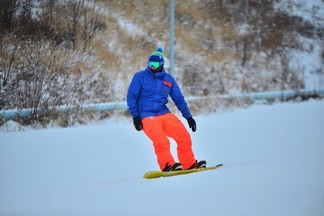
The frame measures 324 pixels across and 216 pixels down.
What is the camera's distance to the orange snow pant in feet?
19.1

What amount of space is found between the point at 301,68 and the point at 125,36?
5.99 meters

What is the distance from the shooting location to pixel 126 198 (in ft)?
15.3

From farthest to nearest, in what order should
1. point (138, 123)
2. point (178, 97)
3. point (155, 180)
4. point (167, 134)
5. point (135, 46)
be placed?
1. point (135, 46)
2. point (178, 97)
3. point (167, 134)
4. point (138, 123)
5. point (155, 180)

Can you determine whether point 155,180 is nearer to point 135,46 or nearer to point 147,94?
point 147,94

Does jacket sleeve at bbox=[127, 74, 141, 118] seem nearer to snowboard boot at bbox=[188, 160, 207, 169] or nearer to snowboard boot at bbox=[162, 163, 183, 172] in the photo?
snowboard boot at bbox=[162, 163, 183, 172]

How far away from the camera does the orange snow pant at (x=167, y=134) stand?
5.81m

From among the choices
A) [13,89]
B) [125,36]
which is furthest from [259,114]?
[13,89]

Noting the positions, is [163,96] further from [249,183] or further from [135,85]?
[249,183]

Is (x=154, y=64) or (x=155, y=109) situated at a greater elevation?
(x=154, y=64)

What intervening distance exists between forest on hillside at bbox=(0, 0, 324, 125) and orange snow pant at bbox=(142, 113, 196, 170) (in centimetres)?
452

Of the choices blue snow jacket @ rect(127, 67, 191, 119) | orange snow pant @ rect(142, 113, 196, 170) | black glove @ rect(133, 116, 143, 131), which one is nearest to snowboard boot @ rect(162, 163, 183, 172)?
orange snow pant @ rect(142, 113, 196, 170)

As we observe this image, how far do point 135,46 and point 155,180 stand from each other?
Result: 9.19m

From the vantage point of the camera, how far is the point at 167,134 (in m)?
6.14

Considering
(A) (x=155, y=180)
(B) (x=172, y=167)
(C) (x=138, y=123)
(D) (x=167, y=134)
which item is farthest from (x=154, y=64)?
(A) (x=155, y=180)
